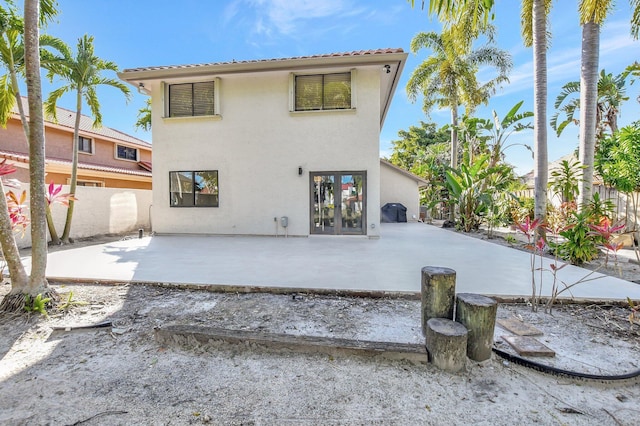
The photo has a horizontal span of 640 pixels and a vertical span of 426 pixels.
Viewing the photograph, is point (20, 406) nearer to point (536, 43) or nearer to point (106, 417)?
point (106, 417)

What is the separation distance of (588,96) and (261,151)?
9.97m

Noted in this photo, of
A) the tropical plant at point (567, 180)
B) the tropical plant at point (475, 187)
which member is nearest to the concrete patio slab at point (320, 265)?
the tropical plant at point (567, 180)

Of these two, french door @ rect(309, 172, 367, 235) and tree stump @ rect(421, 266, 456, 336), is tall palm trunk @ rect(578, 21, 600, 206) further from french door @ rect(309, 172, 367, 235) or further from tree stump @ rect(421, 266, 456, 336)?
tree stump @ rect(421, 266, 456, 336)

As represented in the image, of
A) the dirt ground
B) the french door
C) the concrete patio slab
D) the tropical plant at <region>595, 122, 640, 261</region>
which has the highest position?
the tropical plant at <region>595, 122, 640, 261</region>

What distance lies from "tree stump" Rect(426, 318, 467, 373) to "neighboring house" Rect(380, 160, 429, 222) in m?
16.7

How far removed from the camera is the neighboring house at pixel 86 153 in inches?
532

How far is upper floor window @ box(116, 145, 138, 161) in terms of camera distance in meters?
19.1

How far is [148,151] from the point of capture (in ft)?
69.9

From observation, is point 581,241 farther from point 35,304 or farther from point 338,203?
point 35,304

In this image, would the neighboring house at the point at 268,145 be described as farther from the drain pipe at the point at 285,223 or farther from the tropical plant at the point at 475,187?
the tropical plant at the point at 475,187

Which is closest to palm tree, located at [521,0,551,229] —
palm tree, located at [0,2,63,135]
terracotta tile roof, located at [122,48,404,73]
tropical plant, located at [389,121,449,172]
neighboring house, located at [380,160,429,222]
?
terracotta tile roof, located at [122,48,404,73]

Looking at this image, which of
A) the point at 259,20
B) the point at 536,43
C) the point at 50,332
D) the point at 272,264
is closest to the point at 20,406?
the point at 50,332

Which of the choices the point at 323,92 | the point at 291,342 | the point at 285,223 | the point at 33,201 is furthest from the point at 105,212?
the point at 291,342

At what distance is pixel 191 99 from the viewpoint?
451 inches
